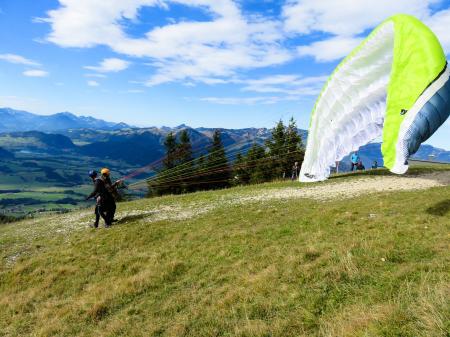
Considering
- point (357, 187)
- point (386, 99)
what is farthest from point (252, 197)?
point (386, 99)

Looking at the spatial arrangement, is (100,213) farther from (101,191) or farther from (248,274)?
(248,274)

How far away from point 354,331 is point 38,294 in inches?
397

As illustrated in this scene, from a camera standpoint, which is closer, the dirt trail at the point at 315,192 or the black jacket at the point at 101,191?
the black jacket at the point at 101,191

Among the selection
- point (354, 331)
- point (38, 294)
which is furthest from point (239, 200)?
point (354, 331)

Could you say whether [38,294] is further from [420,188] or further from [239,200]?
[420,188]

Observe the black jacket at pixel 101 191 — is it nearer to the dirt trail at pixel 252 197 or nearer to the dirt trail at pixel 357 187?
the dirt trail at pixel 252 197

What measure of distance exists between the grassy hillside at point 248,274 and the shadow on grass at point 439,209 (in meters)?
0.04

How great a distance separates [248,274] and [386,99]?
23.2ft

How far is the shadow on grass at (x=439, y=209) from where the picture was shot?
41.2 ft

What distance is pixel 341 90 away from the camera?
540 inches

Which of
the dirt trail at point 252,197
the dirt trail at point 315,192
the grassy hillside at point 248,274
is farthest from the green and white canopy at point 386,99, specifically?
the dirt trail at point 315,192

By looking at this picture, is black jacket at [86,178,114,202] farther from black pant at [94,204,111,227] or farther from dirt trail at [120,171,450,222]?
dirt trail at [120,171,450,222]

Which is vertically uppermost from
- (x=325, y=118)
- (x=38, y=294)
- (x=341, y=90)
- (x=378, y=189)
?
(x=341, y=90)

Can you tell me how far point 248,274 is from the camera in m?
9.62
